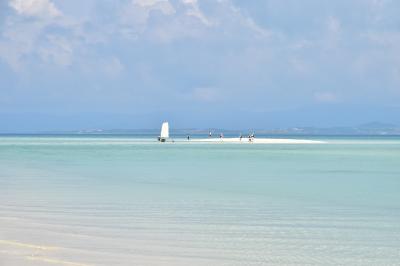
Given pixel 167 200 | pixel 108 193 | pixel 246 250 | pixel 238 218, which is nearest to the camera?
pixel 246 250

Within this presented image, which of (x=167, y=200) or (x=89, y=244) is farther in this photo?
(x=167, y=200)

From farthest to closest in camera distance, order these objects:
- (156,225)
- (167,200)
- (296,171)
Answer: (296,171) < (167,200) < (156,225)

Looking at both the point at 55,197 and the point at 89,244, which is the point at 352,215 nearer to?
the point at 89,244

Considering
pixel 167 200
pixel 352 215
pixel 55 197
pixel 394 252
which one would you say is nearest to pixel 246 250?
pixel 394 252

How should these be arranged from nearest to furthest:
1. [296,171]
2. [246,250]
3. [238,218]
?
1. [246,250]
2. [238,218]
3. [296,171]

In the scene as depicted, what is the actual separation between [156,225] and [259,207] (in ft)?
11.8

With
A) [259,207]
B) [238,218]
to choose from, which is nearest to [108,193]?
[259,207]

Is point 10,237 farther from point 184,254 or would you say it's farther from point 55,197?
point 55,197

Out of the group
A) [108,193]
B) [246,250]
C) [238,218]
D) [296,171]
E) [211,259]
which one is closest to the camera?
[211,259]

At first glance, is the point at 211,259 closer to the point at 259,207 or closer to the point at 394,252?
the point at 394,252

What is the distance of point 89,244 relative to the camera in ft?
30.2

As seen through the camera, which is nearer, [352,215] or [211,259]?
[211,259]

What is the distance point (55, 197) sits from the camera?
51.8 ft

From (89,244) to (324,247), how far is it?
127 inches
